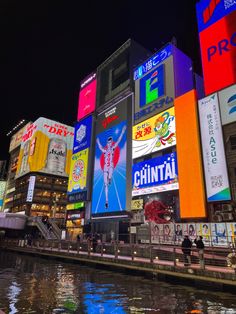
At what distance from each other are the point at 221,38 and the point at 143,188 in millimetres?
26339

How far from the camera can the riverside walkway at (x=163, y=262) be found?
1537cm

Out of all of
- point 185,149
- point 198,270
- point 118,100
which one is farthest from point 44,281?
point 118,100

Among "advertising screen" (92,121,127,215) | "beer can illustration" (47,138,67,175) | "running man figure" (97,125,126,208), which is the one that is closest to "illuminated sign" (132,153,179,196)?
"advertising screen" (92,121,127,215)

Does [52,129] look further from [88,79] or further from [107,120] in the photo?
[107,120]

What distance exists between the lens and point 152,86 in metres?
52.7

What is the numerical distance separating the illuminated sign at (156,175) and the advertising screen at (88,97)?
105 feet

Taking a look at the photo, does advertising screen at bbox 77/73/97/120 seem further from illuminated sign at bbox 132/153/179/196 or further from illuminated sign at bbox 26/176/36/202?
illuminated sign at bbox 26/176/36/202

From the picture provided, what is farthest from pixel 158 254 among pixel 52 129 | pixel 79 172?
pixel 52 129

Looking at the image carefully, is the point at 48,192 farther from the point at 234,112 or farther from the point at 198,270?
the point at 198,270

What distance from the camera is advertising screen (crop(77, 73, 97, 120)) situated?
75125mm

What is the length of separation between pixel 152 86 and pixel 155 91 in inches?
73.8

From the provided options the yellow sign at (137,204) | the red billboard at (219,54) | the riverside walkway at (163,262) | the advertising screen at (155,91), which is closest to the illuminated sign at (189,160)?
the red billboard at (219,54)

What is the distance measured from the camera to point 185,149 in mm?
38656

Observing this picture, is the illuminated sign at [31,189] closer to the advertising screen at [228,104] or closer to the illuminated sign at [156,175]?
the illuminated sign at [156,175]
